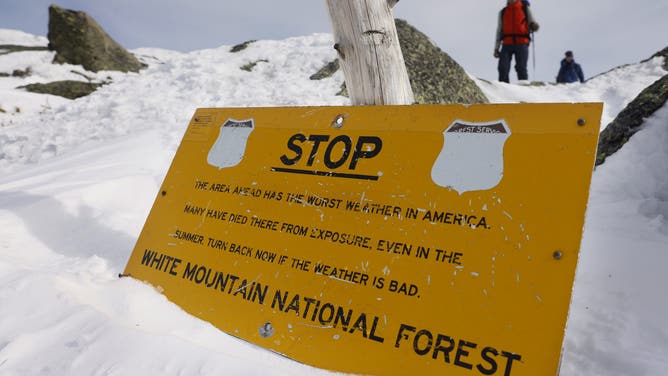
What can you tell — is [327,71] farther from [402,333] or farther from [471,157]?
[402,333]

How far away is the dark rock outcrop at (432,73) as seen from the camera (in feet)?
17.4

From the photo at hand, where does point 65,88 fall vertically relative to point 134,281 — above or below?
above

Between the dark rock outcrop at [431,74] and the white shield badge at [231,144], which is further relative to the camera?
the dark rock outcrop at [431,74]

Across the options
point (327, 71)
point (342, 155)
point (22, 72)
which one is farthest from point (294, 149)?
point (22, 72)

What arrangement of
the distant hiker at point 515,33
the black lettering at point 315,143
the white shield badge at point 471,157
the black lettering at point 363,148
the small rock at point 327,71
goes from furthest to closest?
1. the distant hiker at point 515,33
2. the small rock at point 327,71
3. the black lettering at point 315,143
4. the black lettering at point 363,148
5. the white shield badge at point 471,157

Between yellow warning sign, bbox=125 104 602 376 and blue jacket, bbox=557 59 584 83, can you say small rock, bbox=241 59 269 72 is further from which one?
blue jacket, bbox=557 59 584 83

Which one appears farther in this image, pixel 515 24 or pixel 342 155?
pixel 515 24

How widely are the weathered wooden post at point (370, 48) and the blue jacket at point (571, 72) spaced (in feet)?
34.8

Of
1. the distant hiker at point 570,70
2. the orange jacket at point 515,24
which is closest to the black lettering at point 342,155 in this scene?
the orange jacket at point 515,24

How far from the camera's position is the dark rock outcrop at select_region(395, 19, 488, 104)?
5309 millimetres

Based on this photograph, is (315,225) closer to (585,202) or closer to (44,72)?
(585,202)

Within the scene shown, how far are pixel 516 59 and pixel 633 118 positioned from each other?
5194 mm

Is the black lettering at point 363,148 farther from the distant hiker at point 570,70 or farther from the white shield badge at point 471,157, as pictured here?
the distant hiker at point 570,70

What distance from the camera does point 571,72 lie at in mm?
10633
